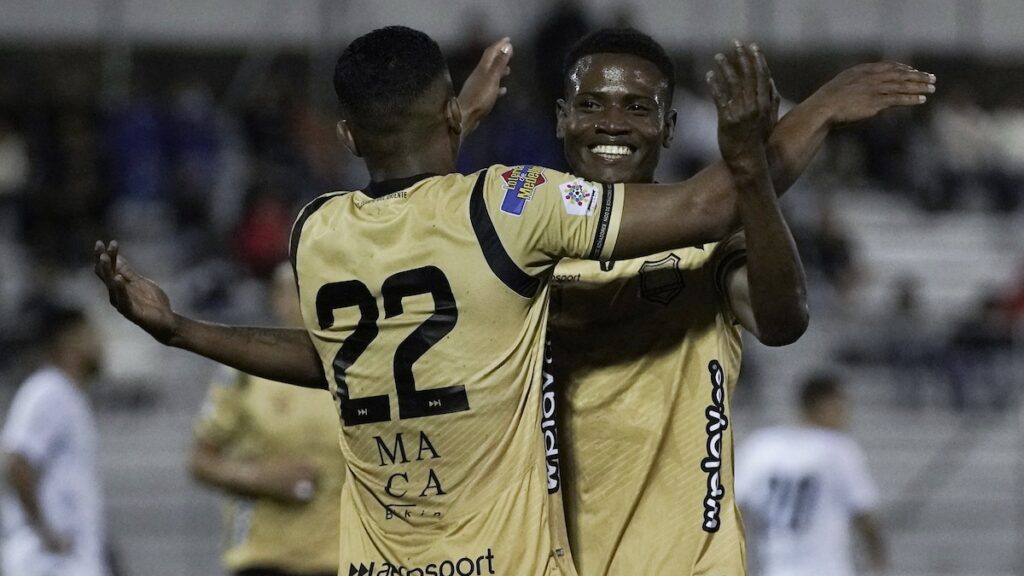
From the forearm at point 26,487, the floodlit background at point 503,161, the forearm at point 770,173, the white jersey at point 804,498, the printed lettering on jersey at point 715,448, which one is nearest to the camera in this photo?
the forearm at point 770,173

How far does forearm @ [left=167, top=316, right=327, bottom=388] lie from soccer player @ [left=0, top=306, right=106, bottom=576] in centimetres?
504

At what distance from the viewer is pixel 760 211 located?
140 inches

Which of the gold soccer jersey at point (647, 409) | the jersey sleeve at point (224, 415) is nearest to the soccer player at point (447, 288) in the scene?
the gold soccer jersey at point (647, 409)

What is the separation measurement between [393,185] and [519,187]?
0.35 m

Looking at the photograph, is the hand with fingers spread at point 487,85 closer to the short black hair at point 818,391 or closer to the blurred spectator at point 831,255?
the short black hair at point 818,391

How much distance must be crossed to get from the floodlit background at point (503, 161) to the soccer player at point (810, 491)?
3.84 metres

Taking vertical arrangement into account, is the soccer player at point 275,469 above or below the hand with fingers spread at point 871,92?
below

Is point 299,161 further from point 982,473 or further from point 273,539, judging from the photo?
point 273,539

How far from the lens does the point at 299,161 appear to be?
15812 mm

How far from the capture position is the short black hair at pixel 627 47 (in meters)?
4.28

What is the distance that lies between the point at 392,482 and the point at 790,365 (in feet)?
40.5

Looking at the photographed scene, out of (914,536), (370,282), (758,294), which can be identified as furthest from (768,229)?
(914,536)

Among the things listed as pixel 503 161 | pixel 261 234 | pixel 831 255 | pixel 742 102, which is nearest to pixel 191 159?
pixel 261 234

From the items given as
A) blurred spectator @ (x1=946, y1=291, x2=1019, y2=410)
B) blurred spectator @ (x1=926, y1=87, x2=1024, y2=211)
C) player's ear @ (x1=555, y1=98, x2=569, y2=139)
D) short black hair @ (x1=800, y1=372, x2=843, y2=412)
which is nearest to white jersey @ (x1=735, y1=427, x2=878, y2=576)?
short black hair @ (x1=800, y1=372, x2=843, y2=412)
